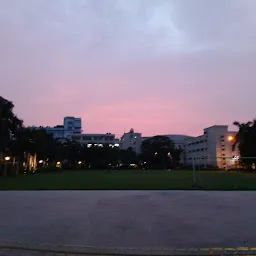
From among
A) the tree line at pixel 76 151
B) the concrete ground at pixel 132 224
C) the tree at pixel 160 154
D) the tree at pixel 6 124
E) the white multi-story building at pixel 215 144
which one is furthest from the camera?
the white multi-story building at pixel 215 144

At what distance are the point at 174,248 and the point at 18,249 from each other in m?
3.04

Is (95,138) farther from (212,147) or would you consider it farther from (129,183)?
(129,183)

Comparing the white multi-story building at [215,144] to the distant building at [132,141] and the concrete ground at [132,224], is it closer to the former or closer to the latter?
the distant building at [132,141]

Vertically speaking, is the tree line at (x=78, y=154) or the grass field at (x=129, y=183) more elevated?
the tree line at (x=78, y=154)

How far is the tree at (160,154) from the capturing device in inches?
5094

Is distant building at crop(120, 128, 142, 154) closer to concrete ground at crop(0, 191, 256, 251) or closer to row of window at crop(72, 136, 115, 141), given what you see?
row of window at crop(72, 136, 115, 141)

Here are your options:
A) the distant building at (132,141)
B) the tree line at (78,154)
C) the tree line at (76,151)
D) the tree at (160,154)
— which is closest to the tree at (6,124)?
the tree line at (76,151)

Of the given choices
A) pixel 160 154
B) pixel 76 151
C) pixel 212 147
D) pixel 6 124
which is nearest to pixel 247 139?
pixel 6 124

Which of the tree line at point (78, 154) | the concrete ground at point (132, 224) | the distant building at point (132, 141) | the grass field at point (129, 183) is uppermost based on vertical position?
the distant building at point (132, 141)

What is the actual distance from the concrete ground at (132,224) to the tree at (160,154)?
11222 centimetres

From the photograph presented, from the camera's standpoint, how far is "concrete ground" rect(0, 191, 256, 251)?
824cm

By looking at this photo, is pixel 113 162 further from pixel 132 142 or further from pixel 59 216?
pixel 59 216

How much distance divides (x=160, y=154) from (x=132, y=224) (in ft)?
403

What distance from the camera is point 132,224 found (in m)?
10.3
